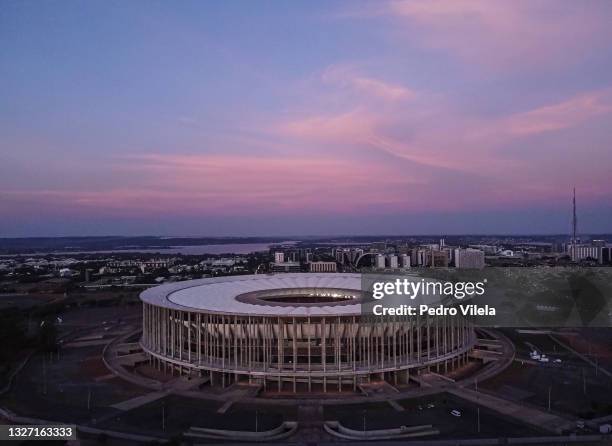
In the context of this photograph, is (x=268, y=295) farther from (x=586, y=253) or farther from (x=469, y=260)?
(x=586, y=253)

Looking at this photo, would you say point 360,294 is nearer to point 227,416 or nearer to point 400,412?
point 400,412

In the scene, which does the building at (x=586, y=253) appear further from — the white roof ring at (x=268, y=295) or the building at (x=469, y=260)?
the white roof ring at (x=268, y=295)

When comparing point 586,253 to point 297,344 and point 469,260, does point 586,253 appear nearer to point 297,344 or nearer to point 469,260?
point 469,260

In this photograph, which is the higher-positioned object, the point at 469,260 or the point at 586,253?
the point at 586,253

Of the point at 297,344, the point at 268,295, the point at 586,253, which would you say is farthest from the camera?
the point at 586,253

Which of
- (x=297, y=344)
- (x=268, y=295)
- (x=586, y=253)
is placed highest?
(x=268, y=295)

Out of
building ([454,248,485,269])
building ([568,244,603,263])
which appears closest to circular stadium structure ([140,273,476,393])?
building ([454,248,485,269])

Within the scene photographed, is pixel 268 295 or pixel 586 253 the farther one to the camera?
pixel 586 253

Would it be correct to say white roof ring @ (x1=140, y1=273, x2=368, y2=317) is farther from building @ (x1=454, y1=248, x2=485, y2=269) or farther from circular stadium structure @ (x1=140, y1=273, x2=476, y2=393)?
building @ (x1=454, y1=248, x2=485, y2=269)

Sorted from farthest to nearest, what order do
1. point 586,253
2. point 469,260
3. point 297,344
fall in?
point 586,253 < point 469,260 < point 297,344

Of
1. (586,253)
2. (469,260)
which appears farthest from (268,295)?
(586,253)
